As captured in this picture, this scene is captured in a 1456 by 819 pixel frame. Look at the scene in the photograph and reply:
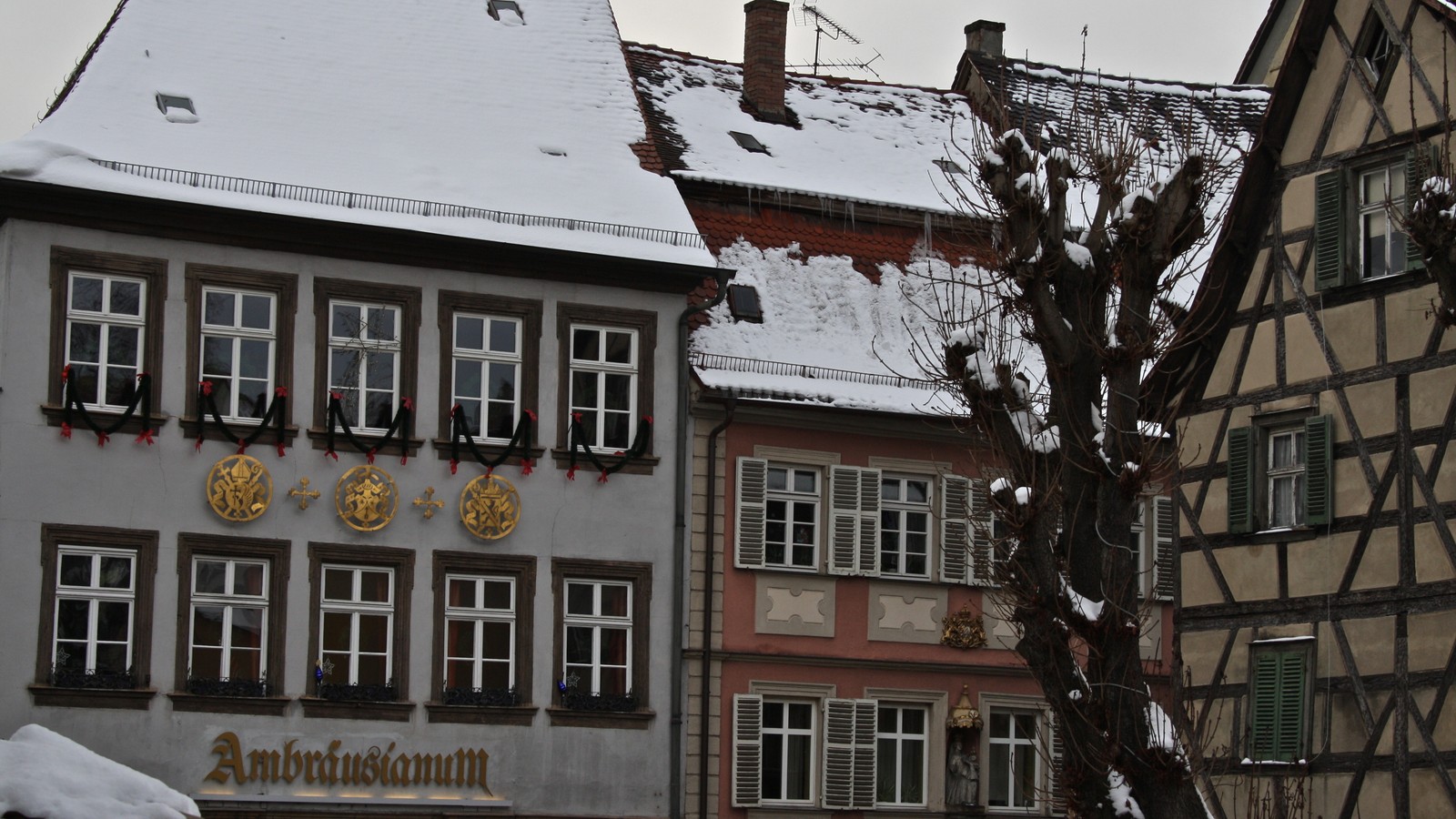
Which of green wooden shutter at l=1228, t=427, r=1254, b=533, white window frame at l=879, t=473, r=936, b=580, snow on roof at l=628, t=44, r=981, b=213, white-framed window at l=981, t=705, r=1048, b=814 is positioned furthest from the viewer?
snow on roof at l=628, t=44, r=981, b=213

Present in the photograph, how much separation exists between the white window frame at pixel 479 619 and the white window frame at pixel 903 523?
4.66 metres

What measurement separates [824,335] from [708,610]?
3.86 metres

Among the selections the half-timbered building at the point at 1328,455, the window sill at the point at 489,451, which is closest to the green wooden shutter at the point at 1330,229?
the half-timbered building at the point at 1328,455

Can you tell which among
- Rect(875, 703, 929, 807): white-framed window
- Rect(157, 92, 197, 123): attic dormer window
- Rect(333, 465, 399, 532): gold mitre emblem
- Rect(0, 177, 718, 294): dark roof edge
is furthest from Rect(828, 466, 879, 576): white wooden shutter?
Rect(157, 92, 197, 123): attic dormer window

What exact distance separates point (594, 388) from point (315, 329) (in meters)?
3.25

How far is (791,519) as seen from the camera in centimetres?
2995

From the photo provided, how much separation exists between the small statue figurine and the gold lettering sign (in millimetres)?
5756

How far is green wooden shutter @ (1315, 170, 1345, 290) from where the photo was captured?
2425 centimetres

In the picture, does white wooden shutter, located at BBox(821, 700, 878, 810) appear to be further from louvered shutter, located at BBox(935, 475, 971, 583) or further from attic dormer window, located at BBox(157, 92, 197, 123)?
attic dormer window, located at BBox(157, 92, 197, 123)

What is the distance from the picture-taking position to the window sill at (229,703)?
2655 cm

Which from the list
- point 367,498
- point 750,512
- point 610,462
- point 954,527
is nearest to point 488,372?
point 610,462

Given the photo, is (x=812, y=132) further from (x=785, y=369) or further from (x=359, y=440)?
(x=359, y=440)

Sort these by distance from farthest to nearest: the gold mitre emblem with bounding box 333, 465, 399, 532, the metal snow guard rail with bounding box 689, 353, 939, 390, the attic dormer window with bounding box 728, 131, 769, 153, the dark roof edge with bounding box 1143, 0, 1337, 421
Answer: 1. the attic dormer window with bounding box 728, 131, 769, 153
2. the metal snow guard rail with bounding box 689, 353, 939, 390
3. the gold mitre emblem with bounding box 333, 465, 399, 532
4. the dark roof edge with bounding box 1143, 0, 1337, 421

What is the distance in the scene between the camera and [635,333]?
96.2 ft
